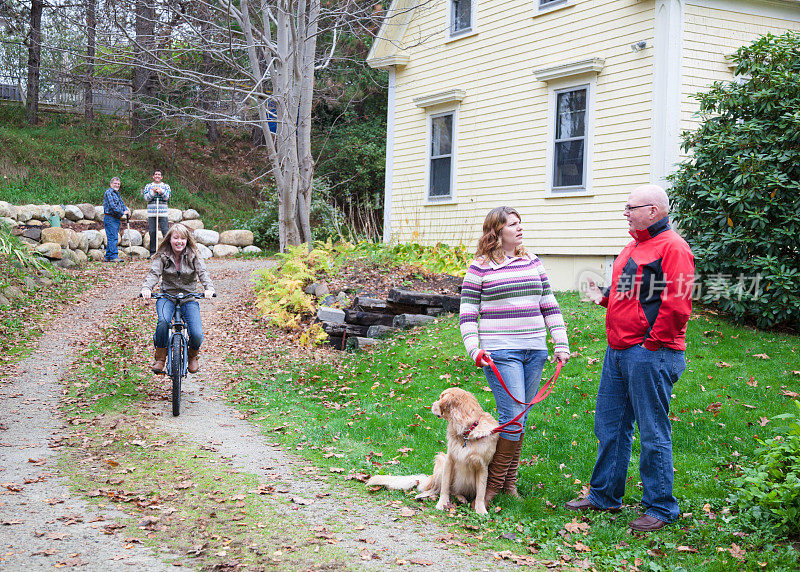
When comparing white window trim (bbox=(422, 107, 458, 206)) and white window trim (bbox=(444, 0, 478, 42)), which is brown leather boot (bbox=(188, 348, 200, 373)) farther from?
white window trim (bbox=(444, 0, 478, 42))

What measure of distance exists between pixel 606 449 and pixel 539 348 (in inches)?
33.0

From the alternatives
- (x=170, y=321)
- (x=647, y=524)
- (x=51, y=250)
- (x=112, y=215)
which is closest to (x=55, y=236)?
(x=51, y=250)

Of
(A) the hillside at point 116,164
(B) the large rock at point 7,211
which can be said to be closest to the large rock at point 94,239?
(B) the large rock at point 7,211

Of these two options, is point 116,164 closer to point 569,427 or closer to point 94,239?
point 94,239

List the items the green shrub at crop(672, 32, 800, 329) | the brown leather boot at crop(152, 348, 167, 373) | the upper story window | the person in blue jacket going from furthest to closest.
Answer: the person in blue jacket < the upper story window < the green shrub at crop(672, 32, 800, 329) < the brown leather boot at crop(152, 348, 167, 373)

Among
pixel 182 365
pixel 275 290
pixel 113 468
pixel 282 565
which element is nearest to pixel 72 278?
pixel 275 290

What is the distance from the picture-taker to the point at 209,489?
5426 mm

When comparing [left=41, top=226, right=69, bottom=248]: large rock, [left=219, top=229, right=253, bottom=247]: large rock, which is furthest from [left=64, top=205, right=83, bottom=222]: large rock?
[left=219, top=229, right=253, bottom=247]: large rock

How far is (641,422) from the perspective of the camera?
4.61m

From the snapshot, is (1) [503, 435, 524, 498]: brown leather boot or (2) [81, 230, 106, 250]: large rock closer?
(1) [503, 435, 524, 498]: brown leather boot

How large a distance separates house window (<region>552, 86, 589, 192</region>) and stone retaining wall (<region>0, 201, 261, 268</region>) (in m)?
7.33

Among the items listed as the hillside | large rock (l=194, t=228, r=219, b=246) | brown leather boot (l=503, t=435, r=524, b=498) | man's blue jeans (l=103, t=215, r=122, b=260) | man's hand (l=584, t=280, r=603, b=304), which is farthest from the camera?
the hillside

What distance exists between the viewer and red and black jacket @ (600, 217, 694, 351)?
14.4 feet

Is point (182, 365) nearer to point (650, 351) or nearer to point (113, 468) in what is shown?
point (113, 468)
